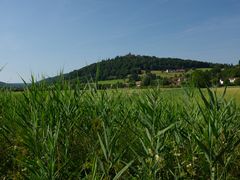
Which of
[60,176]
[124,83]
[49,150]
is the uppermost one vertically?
[124,83]

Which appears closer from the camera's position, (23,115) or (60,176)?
(60,176)

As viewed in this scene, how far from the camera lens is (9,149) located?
3432 millimetres

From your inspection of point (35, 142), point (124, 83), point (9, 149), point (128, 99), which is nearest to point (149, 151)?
→ point (35, 142)

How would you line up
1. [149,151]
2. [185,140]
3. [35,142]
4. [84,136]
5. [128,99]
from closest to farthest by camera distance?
[149,151] < [35,142] < [185,140] < [84,136] < [128,99]

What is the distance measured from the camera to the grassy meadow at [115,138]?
2176 millimetres

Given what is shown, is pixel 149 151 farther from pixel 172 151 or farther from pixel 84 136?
pixel 84 136

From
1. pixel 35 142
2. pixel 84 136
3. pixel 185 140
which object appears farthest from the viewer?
pixel 84 136

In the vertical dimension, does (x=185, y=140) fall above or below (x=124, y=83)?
below

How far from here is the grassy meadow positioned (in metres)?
2.18

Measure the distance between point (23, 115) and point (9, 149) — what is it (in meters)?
0.43

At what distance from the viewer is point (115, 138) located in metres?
2.50

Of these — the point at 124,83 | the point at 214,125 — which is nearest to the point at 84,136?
the point at 214,125

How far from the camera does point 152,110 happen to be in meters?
2.90

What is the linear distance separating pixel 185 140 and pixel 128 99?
77.1 inches
